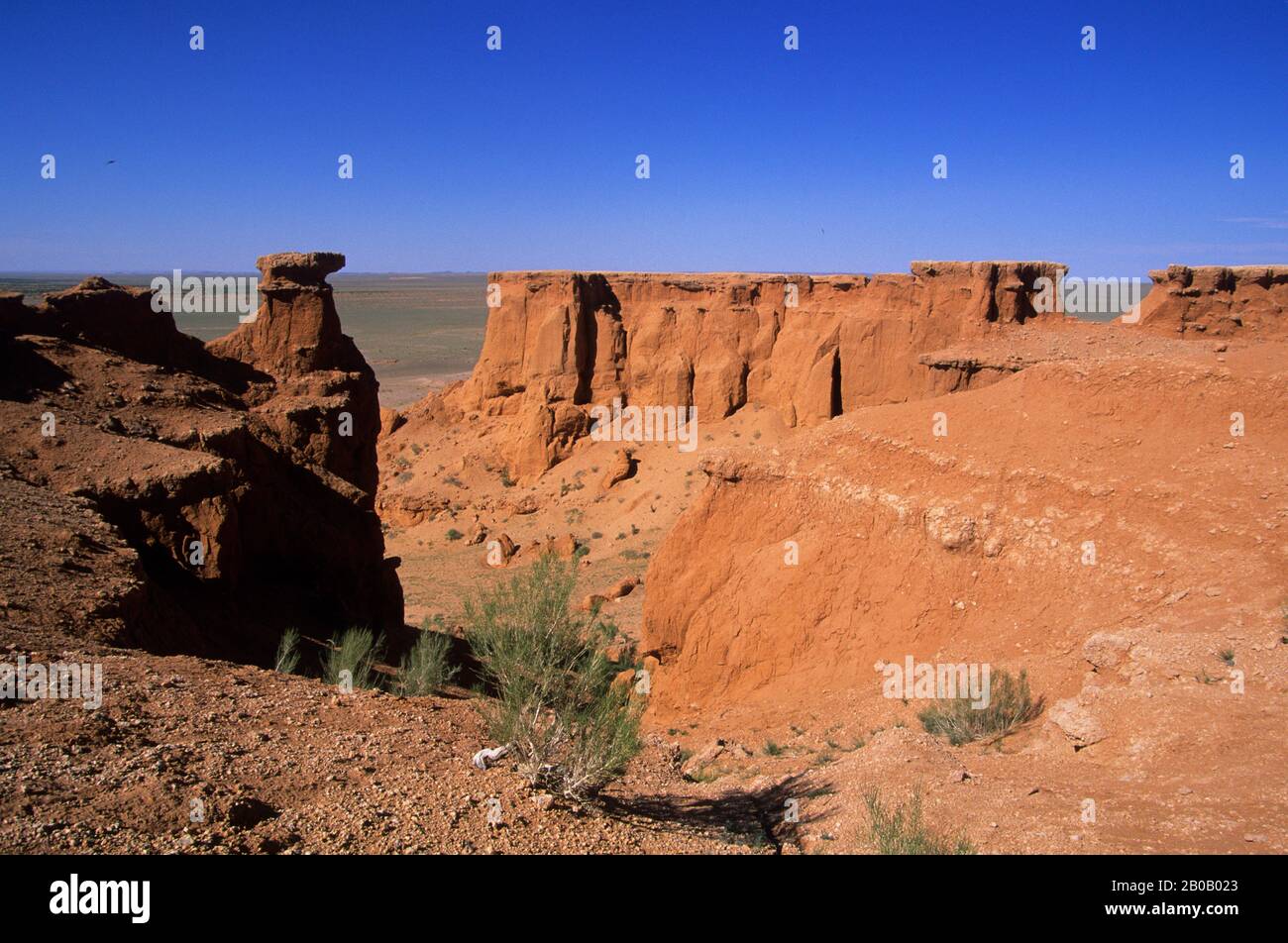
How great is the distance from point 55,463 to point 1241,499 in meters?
15.4

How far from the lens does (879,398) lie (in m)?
28.8

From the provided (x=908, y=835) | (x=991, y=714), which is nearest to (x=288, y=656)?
(x=908, y=835)

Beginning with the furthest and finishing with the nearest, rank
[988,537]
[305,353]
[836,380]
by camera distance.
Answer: [836,380]
[305,353]
[988,537]

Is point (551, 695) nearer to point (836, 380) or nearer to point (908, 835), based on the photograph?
point (908, 835)

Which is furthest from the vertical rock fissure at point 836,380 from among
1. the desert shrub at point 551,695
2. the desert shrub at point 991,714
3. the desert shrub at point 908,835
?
the desert shrub at point 908,835

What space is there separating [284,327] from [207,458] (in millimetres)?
7220

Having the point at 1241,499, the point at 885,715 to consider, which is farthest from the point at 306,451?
the point at 1241,499

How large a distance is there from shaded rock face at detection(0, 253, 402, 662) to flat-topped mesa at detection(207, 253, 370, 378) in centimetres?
3

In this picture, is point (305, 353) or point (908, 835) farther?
point (305, 353)

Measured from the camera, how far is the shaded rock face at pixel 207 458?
10.8 meters

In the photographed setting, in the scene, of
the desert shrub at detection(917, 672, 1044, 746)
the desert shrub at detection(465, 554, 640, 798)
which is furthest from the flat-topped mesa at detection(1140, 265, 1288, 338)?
the desert shrub at detection(465, 554, 640, 798)

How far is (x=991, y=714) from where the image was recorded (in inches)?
370
